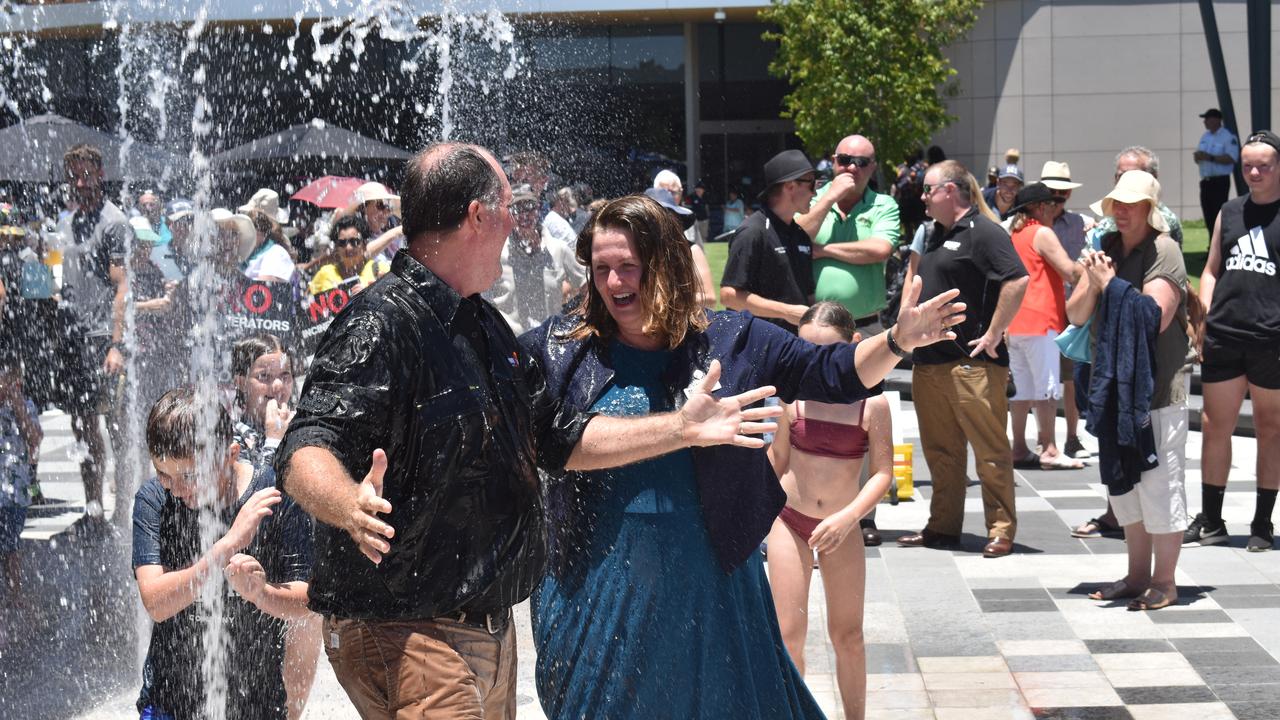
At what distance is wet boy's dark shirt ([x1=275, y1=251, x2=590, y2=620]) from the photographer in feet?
9.33

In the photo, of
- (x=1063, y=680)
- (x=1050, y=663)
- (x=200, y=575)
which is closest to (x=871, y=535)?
(x=1050, y=663)

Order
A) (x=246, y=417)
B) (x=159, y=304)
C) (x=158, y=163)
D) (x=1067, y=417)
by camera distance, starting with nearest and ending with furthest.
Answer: (x=246, y=417) < (x=159, y=304) < (x=1067, y=417) < (x=158, y=163)

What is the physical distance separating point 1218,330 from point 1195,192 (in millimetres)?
24817

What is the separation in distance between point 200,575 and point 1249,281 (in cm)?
Answer: 583

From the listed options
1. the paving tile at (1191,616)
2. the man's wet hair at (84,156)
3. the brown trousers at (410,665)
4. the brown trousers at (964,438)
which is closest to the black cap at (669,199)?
the brown trousers at (964,438)

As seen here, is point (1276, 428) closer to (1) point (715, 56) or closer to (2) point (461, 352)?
(2) point (461, 352)

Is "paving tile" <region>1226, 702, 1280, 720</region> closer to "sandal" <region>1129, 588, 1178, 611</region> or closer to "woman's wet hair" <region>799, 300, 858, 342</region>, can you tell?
"sandal" <region>1129, 588, 1178, 611</region>

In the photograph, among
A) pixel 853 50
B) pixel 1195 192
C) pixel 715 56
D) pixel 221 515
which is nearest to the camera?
pixel 221 515

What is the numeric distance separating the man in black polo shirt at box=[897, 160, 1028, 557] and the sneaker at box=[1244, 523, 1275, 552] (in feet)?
4.10

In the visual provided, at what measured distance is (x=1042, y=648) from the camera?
19.7 feet

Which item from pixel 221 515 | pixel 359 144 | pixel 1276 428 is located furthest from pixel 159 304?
pixel 359 144

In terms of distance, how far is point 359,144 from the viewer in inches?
782

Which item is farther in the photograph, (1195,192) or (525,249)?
(1195,192)

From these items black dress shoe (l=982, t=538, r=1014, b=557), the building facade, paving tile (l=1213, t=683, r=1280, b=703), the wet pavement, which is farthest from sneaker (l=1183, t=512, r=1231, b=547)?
the building facade
